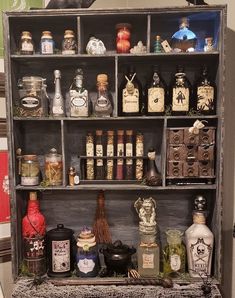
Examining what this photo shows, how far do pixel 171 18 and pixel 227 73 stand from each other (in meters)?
0.47

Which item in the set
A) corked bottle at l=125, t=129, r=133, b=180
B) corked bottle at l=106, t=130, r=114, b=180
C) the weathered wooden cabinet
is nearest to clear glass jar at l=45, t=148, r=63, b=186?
the weathered wooden cabinet

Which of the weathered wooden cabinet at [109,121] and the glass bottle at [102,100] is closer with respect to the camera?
the weathered wooden cabinet at [109,121]

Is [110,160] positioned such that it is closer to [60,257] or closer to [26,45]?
[60,257]

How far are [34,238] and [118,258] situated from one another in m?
0.47

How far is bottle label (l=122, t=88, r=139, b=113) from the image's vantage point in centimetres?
201

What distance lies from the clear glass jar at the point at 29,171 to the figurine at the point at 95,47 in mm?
667

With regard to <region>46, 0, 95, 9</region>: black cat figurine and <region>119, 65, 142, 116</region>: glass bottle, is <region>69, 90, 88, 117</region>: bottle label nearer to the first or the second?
<region>119, 65, 142, 116</region>: glass bottle

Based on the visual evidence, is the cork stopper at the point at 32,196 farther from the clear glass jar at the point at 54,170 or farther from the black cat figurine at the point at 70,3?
the black cat figurine at the point at 70,3

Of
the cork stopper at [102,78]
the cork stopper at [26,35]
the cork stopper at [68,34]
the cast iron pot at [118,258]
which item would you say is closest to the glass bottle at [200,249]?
the cast iron pot at [118,258]

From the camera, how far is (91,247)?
2008 millimetres

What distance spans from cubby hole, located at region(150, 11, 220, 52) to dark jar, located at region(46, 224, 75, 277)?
1172mm

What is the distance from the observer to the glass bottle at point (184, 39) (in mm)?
1988

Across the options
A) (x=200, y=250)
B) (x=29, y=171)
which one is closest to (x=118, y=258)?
(x=200, y=250)

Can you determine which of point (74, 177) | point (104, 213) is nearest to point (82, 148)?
point (74, 177)
